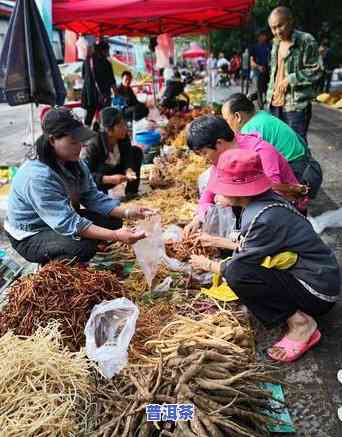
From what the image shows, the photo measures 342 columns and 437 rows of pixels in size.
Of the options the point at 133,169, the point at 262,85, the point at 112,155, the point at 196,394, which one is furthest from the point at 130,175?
the point at 262,85

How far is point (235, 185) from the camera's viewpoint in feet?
7.69

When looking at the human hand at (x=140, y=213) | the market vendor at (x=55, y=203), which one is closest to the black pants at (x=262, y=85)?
the human hand at (x=140, y=213)

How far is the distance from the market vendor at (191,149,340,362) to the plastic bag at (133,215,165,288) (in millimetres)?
772

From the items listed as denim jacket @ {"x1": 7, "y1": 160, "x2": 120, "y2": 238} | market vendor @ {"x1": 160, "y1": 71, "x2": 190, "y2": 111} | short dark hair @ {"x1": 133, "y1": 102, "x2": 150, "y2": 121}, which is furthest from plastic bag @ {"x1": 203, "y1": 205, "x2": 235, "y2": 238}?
market vendor @ {"x1": 160, "y1": 71, "x2": 190, "y2": 111}

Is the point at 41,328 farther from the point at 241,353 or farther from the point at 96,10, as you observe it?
the point at 96,10

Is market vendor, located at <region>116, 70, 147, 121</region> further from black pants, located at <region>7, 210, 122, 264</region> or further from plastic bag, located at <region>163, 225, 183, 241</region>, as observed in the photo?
black pants, located at <region>7, 210, 122, 264</region>

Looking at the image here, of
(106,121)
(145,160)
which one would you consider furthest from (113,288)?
(145,160)

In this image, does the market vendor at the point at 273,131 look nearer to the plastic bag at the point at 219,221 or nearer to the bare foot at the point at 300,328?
the plastic bag at the point at 219,221

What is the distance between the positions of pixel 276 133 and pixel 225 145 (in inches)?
28.2

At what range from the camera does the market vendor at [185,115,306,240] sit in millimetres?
2834

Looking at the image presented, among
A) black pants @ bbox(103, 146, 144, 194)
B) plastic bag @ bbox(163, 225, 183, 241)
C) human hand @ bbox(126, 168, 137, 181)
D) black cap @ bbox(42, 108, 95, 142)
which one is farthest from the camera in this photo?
black pants @ bbox(103, 146, 144, 194)

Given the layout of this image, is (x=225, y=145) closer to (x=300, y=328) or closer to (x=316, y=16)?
(x=300, y=328)

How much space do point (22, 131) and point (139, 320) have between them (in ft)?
34.6

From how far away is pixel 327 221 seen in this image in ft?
13.8
